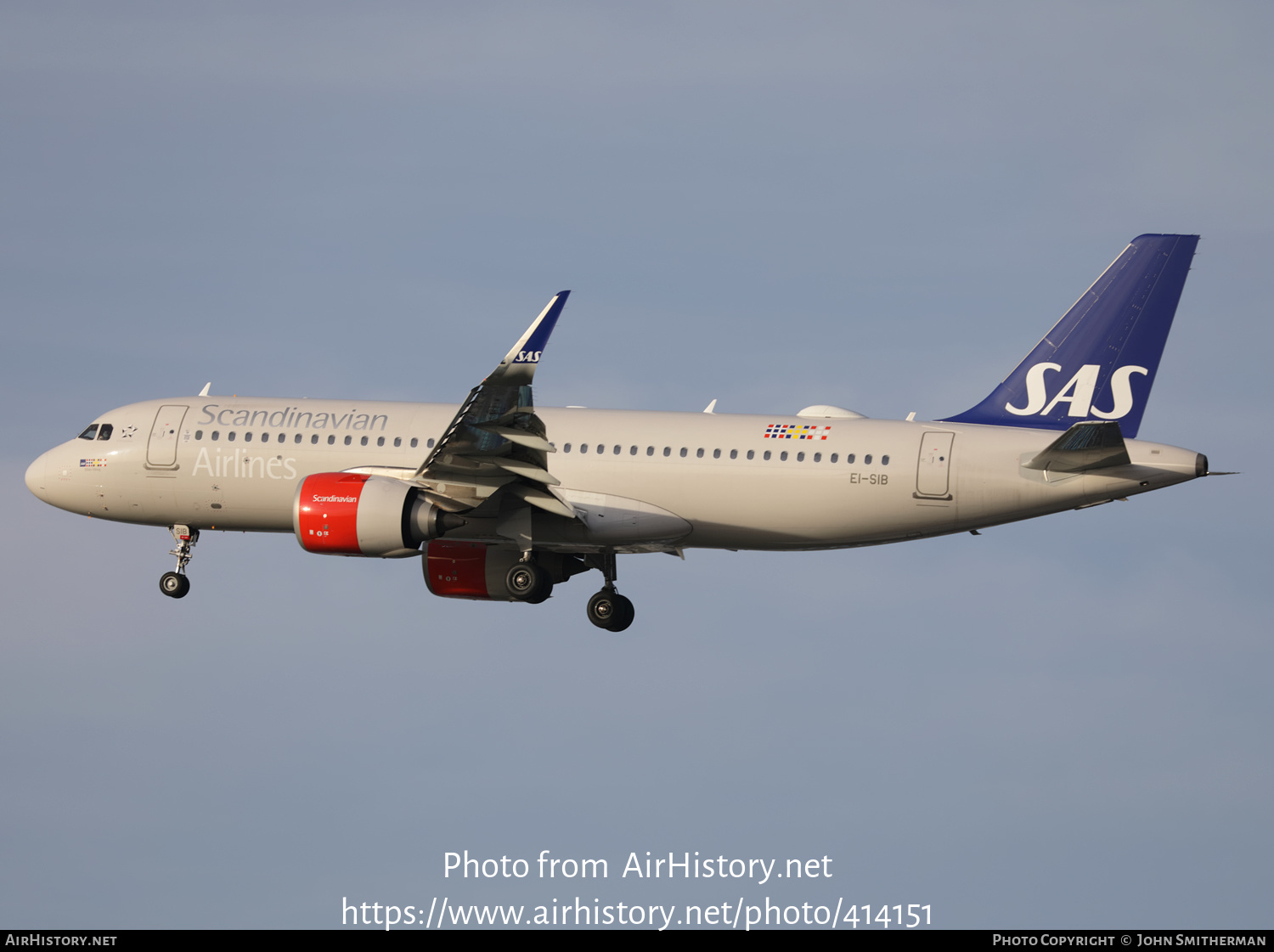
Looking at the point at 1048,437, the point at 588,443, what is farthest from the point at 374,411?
the point at 1048,437

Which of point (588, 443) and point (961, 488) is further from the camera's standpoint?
point (588, 443)

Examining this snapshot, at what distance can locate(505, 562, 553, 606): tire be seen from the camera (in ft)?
136

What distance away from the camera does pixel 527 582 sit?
4144 cm

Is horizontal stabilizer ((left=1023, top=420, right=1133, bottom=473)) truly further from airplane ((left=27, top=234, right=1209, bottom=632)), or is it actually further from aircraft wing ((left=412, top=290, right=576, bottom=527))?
aircraft wing ((left=412, top=290, right=576, bottom=527))

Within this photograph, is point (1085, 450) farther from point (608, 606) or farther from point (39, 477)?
point (39, 477)

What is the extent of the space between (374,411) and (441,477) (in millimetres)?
5452

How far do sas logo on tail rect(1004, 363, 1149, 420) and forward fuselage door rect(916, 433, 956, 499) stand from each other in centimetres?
269

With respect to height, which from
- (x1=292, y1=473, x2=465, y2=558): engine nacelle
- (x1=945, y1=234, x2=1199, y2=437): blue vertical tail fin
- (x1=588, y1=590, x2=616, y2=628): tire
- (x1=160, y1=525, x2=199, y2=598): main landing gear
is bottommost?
(x1=292, y1=473, x2=465, y2=558): engine nacelle

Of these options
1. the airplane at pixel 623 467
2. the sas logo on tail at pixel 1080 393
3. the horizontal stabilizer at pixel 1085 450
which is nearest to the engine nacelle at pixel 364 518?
the airplane at pixel 623 467

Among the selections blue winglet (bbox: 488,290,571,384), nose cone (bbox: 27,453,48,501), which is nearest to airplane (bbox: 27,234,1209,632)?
blue winglet (bbox: 488,290,571,384)

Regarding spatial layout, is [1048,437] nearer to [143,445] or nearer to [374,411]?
[374,411]

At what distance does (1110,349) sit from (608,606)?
14.9 meters

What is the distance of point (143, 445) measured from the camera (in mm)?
44281

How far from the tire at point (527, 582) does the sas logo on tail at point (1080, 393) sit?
1276 centimetres
